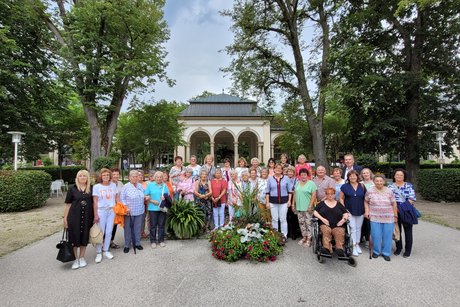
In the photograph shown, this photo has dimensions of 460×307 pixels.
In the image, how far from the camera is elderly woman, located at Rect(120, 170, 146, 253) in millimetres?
5180

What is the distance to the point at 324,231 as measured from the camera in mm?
4578

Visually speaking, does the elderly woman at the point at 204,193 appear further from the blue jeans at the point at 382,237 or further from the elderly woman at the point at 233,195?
the blue jeans at the point at 382,237

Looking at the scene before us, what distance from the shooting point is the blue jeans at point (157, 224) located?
5.56 m

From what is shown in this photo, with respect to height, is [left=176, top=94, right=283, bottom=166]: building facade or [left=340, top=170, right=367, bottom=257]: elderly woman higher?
[left=176, top=94, right=283, bottom=166]: building facade

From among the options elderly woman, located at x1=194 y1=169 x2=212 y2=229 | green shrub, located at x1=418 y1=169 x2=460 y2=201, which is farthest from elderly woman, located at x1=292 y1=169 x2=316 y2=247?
green shrub, located at x1=418 y1=169 x2=460 y2=201

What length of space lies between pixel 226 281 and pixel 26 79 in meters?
14.4

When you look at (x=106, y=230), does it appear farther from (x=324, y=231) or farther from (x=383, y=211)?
(x=383, y=211)

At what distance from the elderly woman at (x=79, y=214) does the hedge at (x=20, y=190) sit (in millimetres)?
7031

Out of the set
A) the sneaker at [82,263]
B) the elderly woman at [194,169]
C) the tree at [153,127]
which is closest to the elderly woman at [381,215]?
the elderly woman at [194,169]

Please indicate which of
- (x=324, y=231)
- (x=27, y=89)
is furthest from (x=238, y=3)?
(x=324, y=231)

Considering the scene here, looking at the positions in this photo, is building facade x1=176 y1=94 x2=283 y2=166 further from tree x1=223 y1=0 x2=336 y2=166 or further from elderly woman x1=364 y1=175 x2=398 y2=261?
elderly woman x1=364 y1=175 x2=398 y2=261

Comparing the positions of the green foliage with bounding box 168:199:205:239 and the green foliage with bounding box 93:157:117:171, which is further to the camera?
the green foliage with bounding box 93:157:117:171

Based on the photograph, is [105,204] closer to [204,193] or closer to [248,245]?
[204,193]

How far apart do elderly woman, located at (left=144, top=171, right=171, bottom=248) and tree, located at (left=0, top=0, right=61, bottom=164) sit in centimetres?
1087
